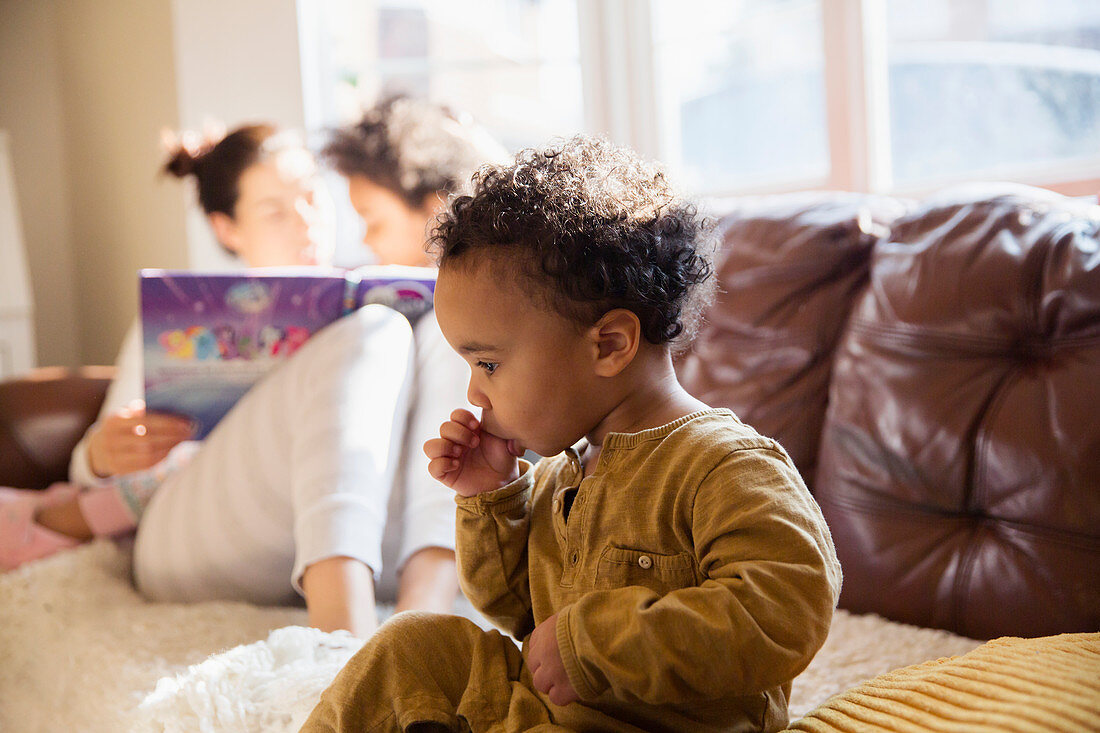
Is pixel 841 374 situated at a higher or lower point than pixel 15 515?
higher

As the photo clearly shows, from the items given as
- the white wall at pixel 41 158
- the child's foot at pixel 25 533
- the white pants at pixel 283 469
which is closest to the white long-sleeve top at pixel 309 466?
the white pants at pixel 283 469

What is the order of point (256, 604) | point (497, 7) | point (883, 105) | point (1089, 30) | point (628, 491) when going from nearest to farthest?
point (628, 491) < point (256, 604) < point (1089, 30) < point (883, 105) < point (497, 7)

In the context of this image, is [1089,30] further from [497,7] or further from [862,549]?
[497,7]

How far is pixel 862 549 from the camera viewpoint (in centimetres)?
111

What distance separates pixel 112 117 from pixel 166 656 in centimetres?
206

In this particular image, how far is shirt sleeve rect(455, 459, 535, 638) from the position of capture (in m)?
0.79

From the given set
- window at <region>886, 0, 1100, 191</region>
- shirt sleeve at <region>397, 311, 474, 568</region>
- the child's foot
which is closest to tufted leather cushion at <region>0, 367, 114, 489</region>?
the child's foot

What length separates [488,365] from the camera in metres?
0.73

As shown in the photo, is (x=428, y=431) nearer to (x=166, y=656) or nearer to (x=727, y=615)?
(x=166, y=656)

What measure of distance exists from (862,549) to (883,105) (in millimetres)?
1205

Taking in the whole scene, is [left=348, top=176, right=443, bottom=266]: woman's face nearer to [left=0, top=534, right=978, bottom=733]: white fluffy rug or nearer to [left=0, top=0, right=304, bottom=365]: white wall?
[left=0, top=534, right=978, bottom=733]: white fluffy rug

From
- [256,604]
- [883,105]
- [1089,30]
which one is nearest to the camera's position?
[256,604]

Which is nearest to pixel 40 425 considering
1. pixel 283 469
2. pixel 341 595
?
pixel 283 469

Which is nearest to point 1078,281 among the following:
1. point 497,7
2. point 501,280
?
point 501,280
